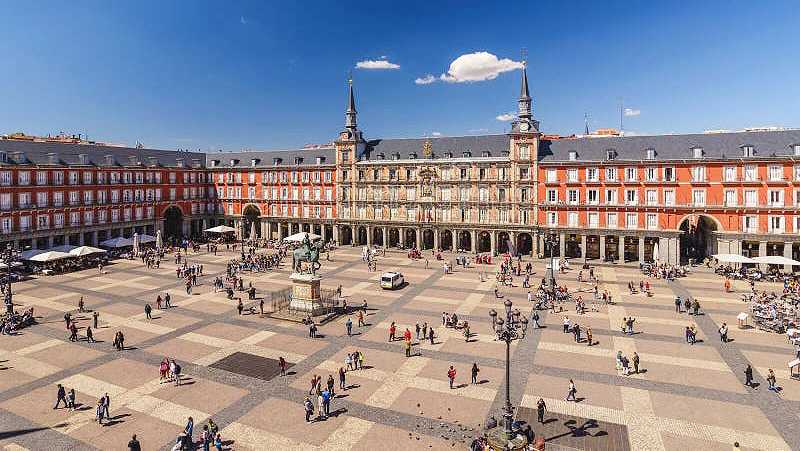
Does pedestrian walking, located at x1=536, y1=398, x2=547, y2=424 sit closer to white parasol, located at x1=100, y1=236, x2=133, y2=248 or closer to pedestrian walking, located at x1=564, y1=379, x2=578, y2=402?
pedestrian walking, located at x1=564, y1=379, x2=578, y2=402

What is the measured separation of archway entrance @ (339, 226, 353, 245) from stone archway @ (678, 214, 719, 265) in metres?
52.9

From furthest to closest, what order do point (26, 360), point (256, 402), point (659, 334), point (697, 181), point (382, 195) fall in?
point (382, 195) → point (697, 181) → point (659, 334) → point (26, 360) → point (256, 402)

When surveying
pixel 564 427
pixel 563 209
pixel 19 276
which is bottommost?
pixel 564 427

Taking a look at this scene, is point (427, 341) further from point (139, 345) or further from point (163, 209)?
point (163, 209)

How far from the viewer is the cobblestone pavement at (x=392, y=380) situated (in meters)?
22.9

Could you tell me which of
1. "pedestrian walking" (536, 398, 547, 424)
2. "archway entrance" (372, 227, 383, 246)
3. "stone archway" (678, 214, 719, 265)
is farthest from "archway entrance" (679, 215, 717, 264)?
"pedestrian walking" (536, 398, 547, 424)

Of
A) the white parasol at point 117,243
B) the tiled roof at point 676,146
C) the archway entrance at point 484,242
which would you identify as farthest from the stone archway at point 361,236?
the white parasol at point 117,243

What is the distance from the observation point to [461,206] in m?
79.9

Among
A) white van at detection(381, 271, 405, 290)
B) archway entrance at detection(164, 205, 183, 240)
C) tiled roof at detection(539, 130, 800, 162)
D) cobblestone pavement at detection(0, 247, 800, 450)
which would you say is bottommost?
cobblestone pavement at detection(0, 247, 800, 450)

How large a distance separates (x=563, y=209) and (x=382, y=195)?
99.2ft

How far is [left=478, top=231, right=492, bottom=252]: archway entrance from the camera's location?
80531mm

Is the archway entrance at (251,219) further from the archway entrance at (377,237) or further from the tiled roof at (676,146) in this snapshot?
the tiled roof at (676,146)

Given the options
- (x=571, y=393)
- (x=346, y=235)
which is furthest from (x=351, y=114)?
(x=571, y=393)

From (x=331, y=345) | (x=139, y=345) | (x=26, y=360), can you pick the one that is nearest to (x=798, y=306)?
(x=331, y=345)
